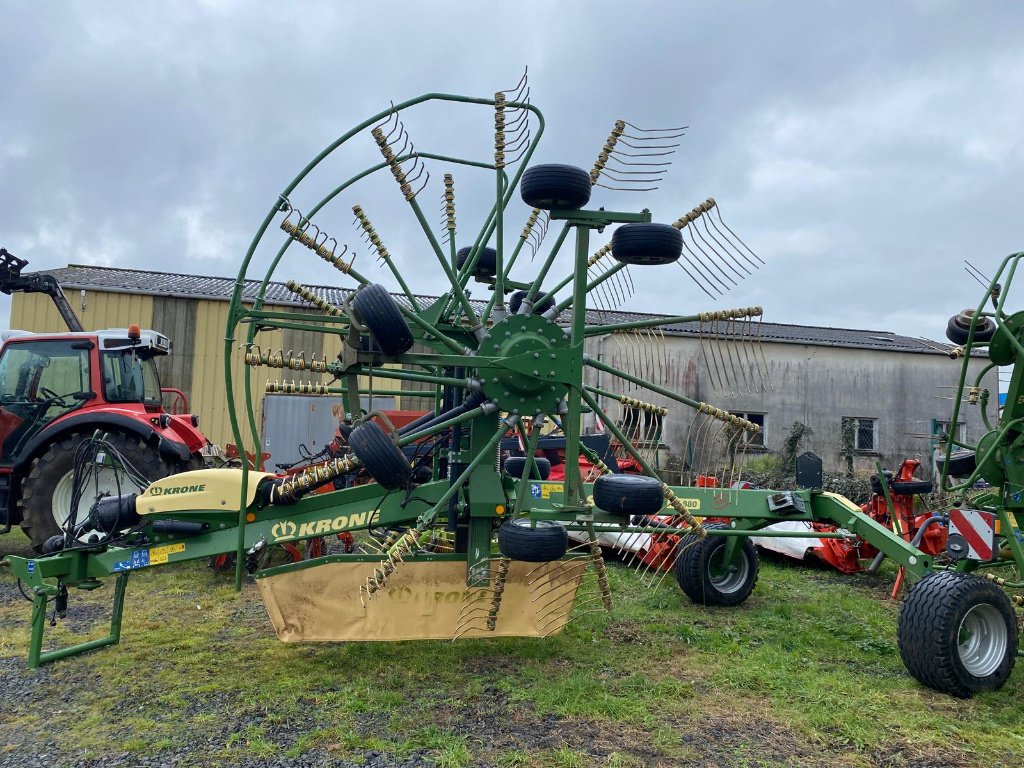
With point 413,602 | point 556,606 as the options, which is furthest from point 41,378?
point 556,606

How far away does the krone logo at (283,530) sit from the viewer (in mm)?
5086

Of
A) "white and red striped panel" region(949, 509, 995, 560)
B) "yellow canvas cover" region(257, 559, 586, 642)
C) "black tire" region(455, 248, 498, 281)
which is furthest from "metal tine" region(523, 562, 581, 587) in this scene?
"white and red striped panel" region(949, 509, 995, 560)

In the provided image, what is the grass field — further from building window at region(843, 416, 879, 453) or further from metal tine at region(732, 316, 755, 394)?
building window at region(843, 416, 879, 453)

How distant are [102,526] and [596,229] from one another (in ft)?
11.9

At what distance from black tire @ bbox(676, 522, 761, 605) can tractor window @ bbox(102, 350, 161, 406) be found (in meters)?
6.07

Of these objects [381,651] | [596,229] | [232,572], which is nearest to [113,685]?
[381,651]

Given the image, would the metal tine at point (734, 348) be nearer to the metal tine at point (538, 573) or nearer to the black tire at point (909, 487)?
the metal tine at point (538, 573)

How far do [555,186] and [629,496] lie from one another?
5.78 ft

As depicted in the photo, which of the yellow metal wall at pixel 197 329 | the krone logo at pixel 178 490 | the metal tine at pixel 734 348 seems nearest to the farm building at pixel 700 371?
the yellow metal wall at pixel 197 329

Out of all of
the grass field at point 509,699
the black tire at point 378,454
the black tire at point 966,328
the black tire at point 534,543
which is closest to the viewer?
the grass field at point 509,699

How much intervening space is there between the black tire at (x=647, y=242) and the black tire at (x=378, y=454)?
1714mm

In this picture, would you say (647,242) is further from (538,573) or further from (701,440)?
(538,573)

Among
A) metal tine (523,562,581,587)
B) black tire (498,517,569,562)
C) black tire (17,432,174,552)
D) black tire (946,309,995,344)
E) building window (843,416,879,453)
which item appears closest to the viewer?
black tire (498,517,569,562)

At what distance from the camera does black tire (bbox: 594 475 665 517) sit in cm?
455
